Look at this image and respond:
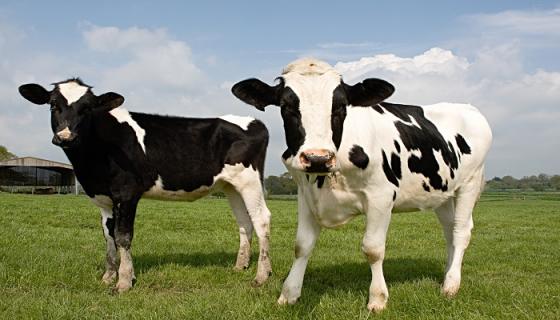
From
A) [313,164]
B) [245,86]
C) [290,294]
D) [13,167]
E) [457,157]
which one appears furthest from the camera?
[13,167]

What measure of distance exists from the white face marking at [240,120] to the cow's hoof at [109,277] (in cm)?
318

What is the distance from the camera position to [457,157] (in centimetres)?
707

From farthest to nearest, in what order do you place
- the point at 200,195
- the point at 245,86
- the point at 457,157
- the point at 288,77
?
the point at 200,195, the point at 457,157, the point at 245,86, the point at 288,77

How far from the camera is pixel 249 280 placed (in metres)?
8.12

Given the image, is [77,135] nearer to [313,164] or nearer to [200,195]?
[200,195]

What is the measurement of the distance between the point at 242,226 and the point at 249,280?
166 cm

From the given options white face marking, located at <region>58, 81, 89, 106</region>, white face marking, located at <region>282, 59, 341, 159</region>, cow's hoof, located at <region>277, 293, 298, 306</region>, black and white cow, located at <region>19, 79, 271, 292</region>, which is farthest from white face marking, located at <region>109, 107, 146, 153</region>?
white face marking, located at <region>282, 59, 341, 159</region>

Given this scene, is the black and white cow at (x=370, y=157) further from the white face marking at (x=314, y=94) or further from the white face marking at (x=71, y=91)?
the white face marking at (x=71, y=91)

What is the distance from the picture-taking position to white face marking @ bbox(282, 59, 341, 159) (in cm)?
446

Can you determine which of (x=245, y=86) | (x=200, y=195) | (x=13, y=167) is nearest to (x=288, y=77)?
(x=245, y=86)

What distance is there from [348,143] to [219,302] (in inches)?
86.3

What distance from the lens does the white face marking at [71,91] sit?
7.41 m

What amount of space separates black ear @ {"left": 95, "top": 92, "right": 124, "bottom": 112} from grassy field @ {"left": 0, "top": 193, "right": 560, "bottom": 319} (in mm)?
2344

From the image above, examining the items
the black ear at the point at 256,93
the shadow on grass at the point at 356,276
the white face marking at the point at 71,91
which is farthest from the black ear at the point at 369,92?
the white face marking at the point at 71,91
